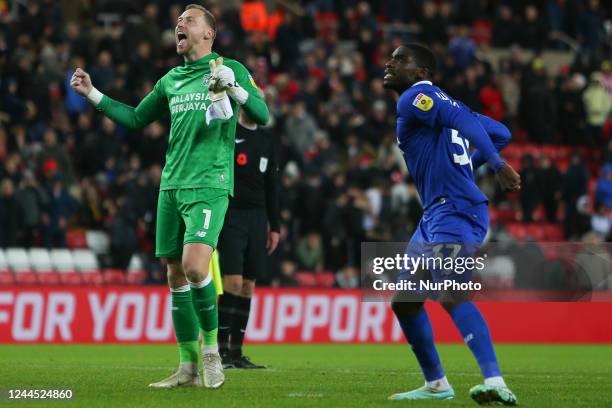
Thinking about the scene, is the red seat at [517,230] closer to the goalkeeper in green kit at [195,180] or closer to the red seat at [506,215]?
the red seat at [506,215]

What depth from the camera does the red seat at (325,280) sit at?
20.8 metres

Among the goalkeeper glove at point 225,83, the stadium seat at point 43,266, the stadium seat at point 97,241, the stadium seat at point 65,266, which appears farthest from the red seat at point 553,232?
the goalkeeper glove at point 225,83

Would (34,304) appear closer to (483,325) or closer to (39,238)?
(39,238)

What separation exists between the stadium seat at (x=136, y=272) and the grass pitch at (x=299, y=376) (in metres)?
2.07

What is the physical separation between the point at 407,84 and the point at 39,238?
475 inches

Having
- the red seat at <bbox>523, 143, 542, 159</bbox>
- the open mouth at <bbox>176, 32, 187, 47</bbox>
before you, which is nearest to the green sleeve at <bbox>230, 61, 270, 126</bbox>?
the open mouth at <bbox>176, 32, 187, 47</bbox>

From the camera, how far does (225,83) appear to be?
8.64 metres

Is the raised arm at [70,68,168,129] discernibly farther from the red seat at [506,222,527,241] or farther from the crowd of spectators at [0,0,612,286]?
the red seat at [506,222,527,241]

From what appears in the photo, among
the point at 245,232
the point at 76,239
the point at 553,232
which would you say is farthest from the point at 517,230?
the point at 245,232

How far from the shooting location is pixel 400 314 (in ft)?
28.2

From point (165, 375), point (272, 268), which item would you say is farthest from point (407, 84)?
point (272, 268)

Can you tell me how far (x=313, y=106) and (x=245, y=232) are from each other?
12860 millimetres

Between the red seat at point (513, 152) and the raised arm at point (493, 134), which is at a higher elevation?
the red seat at point (513, 152)

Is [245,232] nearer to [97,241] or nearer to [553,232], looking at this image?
[97,241]
